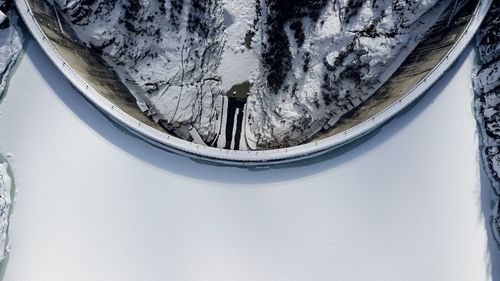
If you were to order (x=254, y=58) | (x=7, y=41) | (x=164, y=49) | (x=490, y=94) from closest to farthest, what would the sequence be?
(x=7, y=41), (x=490, y=94), (x=164, y=49), (x=254, y=58)

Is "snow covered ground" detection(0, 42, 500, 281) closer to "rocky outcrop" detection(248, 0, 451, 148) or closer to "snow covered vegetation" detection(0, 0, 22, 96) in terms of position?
"snow covered vegetation" detection(0, 0, 22, 96)

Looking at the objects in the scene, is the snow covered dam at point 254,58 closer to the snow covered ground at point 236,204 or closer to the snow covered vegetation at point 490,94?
the snow covered vegetation at point 490,94

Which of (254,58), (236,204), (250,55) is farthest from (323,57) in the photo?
(236,204)

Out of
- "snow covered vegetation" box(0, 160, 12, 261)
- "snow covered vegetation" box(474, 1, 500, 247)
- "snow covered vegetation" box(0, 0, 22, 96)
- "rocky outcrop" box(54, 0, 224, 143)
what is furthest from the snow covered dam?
"snow covered vegetation" box(0, 160, 12, 261)

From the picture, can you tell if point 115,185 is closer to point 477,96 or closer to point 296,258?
point 296,258

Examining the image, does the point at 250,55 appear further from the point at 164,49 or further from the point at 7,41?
the point at 7,41

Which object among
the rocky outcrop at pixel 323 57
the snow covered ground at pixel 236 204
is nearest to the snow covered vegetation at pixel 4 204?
the snow covered ground at pixel 236 204
